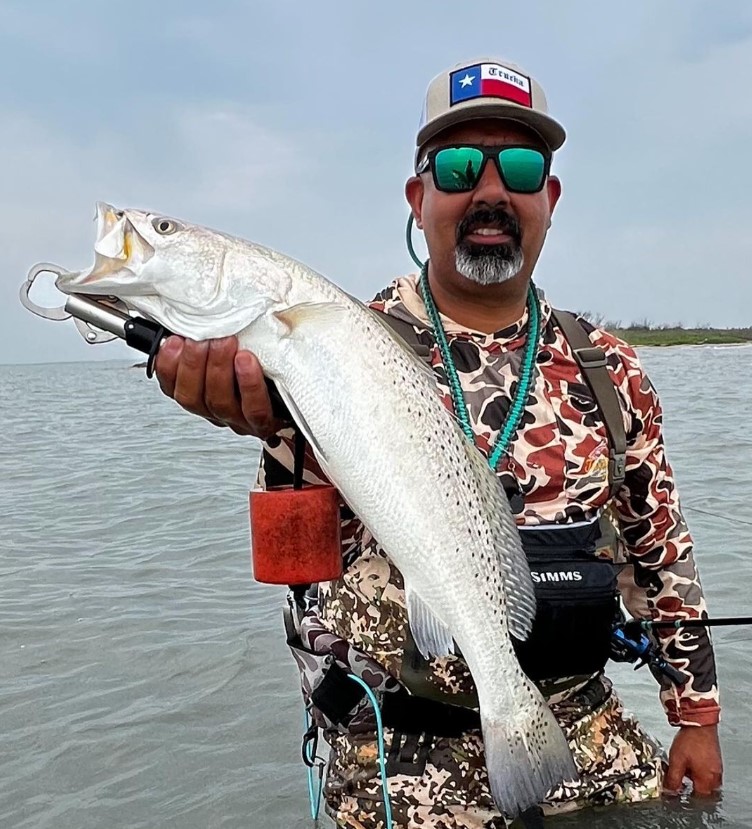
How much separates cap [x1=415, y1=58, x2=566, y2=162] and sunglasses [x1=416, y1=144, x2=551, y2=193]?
0.11m

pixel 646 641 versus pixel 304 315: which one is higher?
pixel 304 315

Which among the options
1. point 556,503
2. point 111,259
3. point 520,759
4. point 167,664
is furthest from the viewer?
point 167,664

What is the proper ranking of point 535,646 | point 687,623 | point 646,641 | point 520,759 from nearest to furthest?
point 520,759
point 535,646
point 646,641
point 687,623

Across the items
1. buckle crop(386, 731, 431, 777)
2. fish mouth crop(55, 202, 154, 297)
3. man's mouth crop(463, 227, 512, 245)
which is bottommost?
buckle crop(386, 731, 431, 777)

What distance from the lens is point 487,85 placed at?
3.00 metres

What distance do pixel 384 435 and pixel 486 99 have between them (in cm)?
134

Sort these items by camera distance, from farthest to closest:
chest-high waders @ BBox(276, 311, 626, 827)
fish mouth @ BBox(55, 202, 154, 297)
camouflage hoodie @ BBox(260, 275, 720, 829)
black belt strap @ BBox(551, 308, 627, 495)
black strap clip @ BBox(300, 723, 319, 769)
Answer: black strap clip @ BBox(300, 723, 319, 769) < black belt strap @ BBox(551, 308, 627, 495) < camouflage hoodie @ BBox(260, 275, 720, 829) < chest-high waders @ BBox(276, 311, 626, 827) < fish mouth @ BBox(55, 202, 154, 297)

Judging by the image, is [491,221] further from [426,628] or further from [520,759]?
[520,759]

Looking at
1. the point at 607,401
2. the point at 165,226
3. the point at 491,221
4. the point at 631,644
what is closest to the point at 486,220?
the point at 491,221

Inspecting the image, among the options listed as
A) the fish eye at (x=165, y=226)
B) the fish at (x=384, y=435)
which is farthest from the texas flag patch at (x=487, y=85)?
the fish eye at (x=165, y=226)

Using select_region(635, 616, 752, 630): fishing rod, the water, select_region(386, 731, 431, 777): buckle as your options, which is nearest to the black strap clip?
select_region(386, 731, 431, 777): buckle

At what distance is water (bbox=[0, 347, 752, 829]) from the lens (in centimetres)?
403

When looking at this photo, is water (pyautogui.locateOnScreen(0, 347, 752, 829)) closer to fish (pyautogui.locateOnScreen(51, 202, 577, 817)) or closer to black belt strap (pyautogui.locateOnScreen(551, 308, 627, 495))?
fish (pyautogui.locateOnScreen(51, 202, 577, 817))

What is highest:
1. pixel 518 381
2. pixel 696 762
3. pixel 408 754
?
pixel 518 381
